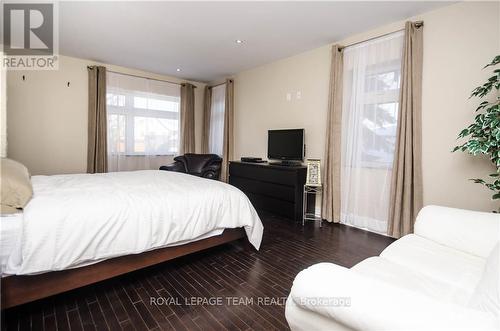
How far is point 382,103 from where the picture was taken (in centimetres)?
317

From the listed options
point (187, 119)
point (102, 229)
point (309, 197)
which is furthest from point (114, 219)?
point (187, 119)

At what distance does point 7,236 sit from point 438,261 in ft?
8.32

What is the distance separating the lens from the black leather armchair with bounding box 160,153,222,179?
495 centimetres

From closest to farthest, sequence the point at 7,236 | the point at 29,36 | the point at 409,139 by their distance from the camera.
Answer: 1. the point at 7,236
2. the point at 409,139
3. the point at 29,36

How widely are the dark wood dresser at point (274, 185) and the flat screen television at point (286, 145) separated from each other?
1.04 feet

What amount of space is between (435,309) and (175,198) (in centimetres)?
182

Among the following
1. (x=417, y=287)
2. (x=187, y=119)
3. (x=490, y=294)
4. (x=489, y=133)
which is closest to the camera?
(x=490, y=294)

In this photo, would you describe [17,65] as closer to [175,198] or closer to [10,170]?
[10,170]

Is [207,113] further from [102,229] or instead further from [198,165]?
[102,229]

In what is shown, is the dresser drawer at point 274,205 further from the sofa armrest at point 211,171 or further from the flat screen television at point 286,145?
the sofa armrest at point 211,171

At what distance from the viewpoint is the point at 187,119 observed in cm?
589

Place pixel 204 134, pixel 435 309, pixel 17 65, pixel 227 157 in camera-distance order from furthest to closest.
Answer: pixel 204 134
pixel 227 157
pixel 17 65
pixel 435 309

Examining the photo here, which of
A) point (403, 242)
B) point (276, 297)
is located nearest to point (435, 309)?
point (403, 242)

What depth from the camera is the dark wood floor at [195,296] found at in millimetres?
1540
